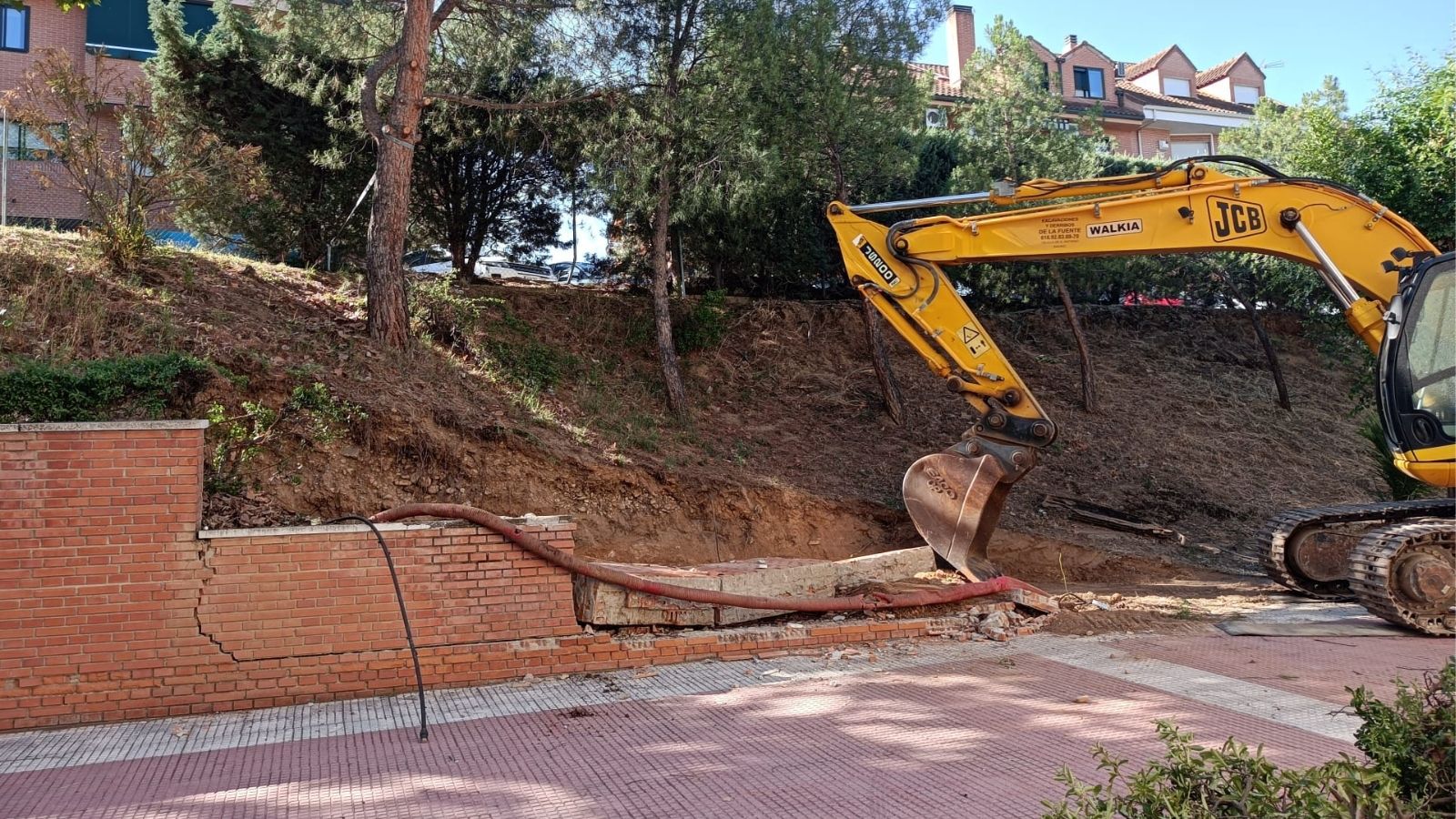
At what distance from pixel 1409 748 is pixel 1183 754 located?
745 mm

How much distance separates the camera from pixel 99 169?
11953 millimetres

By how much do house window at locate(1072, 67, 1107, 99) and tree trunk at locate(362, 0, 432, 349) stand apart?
29.8 m

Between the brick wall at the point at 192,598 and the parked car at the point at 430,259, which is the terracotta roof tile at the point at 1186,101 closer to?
the parked car at the point at 430,259

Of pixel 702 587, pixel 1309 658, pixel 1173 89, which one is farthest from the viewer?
pixel 1173 89

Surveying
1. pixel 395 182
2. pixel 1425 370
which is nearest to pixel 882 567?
pixel 1425 370

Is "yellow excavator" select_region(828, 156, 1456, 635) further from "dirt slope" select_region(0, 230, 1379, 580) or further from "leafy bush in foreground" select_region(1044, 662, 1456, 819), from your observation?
"leafy bush in foreground" select_region(1044, 662, 1456, 819)

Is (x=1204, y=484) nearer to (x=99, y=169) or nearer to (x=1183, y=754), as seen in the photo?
(x=1183, y=754)

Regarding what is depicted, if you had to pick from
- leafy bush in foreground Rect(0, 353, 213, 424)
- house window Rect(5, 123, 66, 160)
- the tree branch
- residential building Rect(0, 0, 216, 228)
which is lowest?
leafy bush in foreground Rect(0, 353, 213, 424)

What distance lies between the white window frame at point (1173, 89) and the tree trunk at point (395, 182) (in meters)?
33.1

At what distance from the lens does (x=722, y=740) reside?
5723 mm

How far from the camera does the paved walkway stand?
481 cm

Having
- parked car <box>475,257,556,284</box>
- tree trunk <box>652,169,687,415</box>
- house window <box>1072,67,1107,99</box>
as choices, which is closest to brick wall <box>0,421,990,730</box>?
tree trunk <box>652,169,687,415</box>

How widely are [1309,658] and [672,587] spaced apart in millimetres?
5030

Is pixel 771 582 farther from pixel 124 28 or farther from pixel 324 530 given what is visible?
pixel 124 28
